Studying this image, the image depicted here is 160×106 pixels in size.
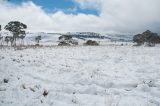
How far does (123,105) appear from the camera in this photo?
19.8 feet

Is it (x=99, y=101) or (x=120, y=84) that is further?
(x=120, y=84)

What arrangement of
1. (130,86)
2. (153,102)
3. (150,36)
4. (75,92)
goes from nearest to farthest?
(153,102) → (75,92) → (130,86) → (150,36)

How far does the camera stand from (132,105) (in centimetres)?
604

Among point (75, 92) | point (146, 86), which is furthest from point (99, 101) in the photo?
point (146, 86)

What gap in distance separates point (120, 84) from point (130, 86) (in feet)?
1.25

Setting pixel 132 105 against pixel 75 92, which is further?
pixel 75 92

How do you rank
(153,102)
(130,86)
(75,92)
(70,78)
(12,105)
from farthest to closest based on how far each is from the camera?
1. (70,78)
2. (130,86)
3. (75,92)
4. (153,102)
5. (12,105)

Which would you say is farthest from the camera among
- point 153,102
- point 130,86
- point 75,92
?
point 130,86

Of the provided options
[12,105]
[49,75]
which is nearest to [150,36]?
[49,75]

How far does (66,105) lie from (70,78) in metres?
3.67

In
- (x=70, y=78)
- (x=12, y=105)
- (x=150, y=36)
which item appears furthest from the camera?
(x=150, y=36)

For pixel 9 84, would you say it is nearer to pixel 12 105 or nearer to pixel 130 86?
pixel 12 105

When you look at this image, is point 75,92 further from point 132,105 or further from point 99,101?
point 132,105

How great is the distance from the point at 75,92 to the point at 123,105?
1.92m
